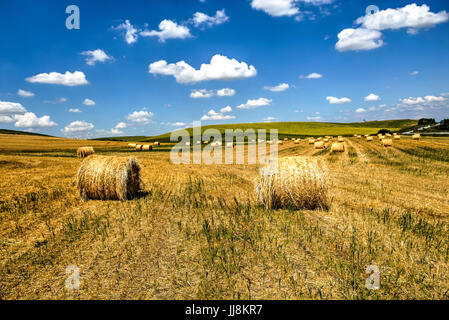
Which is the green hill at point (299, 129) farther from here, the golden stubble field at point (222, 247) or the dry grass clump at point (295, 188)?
the golden stubble field at point (222, 247)

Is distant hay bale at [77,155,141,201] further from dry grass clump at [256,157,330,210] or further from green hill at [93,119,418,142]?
green hill at [93,119,418,142]

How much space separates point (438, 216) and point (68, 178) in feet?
54.5

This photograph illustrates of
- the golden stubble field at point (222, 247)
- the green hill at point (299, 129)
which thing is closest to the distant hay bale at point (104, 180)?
the golden stubble field at point (222, 247)

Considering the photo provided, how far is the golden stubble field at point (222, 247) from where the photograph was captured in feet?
14.6

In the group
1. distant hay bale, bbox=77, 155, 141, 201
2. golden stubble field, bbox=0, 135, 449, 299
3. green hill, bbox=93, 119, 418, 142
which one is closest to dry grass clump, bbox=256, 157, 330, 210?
golden stubble field, bbox=0, 135, 449, 299

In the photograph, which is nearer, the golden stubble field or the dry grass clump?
the golden stubble field

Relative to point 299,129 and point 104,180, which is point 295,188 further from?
point 299,129

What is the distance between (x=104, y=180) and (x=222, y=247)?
658 centimetres

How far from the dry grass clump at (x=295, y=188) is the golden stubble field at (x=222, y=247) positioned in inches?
17.0

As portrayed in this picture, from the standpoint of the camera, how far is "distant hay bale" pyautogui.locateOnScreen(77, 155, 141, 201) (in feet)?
34.5

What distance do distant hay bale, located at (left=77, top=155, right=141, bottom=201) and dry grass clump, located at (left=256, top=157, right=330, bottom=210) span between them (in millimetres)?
5399

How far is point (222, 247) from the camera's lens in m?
5.92
